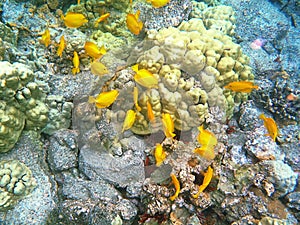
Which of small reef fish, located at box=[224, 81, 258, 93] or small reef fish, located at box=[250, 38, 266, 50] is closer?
small reef fish, located at box=[224, 81, 258, 93]

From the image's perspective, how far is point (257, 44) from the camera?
6.05 meters

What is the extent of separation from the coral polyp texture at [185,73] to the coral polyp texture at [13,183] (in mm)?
1600

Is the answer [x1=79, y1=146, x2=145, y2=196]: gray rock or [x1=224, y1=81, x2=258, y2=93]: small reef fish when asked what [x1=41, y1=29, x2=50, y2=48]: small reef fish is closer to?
[x1=79, y1=146, x2=145, y2=196]: gray rock

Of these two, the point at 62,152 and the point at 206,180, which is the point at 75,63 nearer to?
the point at 62,152

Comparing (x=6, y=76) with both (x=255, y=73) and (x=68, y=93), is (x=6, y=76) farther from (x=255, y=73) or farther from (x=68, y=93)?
(x=255, y=73)

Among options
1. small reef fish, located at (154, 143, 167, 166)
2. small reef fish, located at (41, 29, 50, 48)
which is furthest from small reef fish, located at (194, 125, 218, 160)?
small reef fish, located at (41, 29, 50, 48)

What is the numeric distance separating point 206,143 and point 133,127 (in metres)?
1.23

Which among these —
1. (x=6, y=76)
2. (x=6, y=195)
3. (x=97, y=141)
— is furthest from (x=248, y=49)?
(x=6, y=195)

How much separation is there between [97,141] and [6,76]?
1.46 m

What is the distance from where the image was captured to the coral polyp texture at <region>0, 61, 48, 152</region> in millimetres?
3262

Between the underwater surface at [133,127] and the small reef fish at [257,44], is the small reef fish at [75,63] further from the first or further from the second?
the small reef fish at [257,44]

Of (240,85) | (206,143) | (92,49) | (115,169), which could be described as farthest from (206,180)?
(92,49)

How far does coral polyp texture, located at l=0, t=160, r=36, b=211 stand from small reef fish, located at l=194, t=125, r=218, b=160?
2.26 meters

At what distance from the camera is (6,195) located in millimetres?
3389
